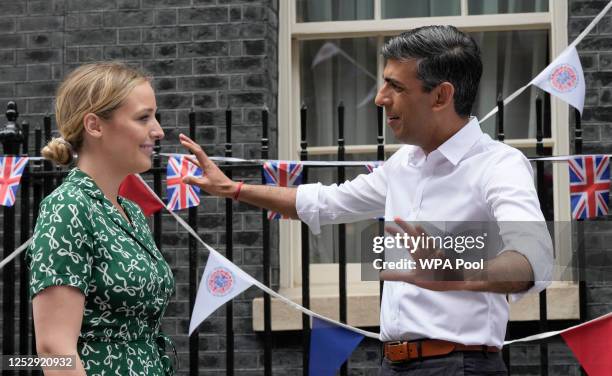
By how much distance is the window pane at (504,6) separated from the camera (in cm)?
635

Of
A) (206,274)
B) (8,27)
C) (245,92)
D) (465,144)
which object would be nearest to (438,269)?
(465,144)

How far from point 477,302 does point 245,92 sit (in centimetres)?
317

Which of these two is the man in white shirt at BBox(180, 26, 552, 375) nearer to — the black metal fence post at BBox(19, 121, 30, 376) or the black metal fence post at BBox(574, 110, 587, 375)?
the black metal fence post at BBox(574, 110, 587, 375)

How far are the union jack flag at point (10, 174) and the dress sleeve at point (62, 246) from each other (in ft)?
7.69

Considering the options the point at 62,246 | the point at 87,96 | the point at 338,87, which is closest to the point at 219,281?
the point at 87,96

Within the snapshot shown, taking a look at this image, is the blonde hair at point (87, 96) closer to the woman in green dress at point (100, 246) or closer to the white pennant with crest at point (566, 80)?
the woman in green dress at point (100, 246)

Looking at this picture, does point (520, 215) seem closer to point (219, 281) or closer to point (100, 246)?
point (100, 246)

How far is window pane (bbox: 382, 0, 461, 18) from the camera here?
641 centimetres

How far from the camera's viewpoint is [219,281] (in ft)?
15.7

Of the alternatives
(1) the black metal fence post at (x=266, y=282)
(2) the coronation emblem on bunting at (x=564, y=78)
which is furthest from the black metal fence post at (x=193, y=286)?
(2) the coronation emblem on bunting at (x=564, y=78)

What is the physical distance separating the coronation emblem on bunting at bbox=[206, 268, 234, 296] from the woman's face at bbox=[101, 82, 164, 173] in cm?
168

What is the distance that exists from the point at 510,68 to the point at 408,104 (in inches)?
122

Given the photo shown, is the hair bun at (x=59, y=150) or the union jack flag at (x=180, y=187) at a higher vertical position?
the hair bun at (x=59, y=150)

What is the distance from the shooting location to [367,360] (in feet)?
19.2
